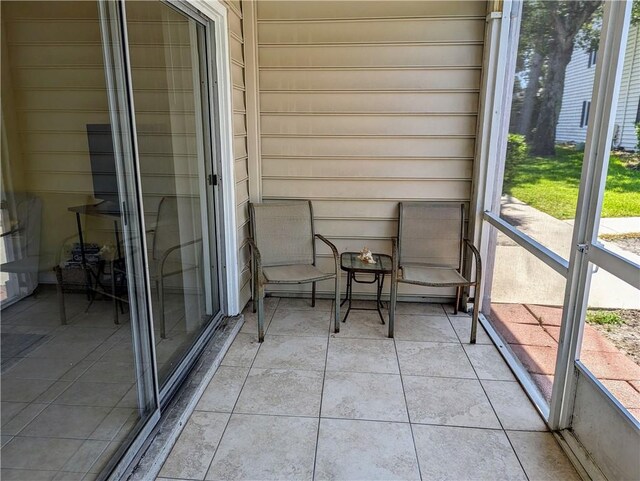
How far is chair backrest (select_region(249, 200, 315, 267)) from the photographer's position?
3.38 meters

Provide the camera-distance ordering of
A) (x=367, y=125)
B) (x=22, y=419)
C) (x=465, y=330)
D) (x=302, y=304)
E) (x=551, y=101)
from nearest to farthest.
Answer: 1. (x=22, y=419)
2. (x=551, y=101)
3. (x=465, y=330)
4. (x=367, y=125)
5. (x=302, y=304)

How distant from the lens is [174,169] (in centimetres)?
232

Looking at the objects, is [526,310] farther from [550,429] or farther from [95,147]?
[95,147]

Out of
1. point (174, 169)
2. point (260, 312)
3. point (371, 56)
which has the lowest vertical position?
point (260, 312)

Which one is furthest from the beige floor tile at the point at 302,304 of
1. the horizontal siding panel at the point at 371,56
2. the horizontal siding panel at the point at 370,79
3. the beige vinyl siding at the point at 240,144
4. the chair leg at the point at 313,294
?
the horizontal siding panel at the point at 371,56

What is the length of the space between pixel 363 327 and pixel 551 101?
1.91 meters

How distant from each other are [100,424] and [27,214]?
2.84 feet

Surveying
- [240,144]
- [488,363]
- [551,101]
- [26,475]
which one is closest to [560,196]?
[551,101]

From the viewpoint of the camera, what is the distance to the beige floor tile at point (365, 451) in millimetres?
1836

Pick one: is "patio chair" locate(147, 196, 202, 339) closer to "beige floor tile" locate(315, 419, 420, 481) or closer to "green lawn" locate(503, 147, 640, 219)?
"beige floor tile" locate(315, 419, 420, 481)

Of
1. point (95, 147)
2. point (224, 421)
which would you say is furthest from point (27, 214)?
point (224, 421)

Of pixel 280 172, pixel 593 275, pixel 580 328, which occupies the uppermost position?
pixel 280 172

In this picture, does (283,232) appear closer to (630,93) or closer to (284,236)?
(284,236)

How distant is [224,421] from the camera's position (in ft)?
7.06
